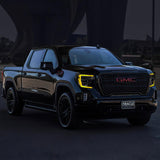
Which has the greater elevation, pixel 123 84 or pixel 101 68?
pixel 101 68

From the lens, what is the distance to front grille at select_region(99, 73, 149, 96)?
1006cm

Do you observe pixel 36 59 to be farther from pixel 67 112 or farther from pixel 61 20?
pixel 61 20

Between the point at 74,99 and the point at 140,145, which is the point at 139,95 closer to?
the point at 74,99

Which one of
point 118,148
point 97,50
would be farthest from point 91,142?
point 97,50

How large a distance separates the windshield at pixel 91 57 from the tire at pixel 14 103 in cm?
231

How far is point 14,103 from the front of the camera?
1300 cm

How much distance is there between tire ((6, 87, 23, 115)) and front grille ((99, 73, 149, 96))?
11.7 feet

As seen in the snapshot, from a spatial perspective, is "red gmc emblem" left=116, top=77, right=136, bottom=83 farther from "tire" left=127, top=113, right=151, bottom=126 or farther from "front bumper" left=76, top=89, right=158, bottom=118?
"tire" left=127, top=113, right=151, bottom=126

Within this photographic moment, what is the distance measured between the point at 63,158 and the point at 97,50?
16.5 feet

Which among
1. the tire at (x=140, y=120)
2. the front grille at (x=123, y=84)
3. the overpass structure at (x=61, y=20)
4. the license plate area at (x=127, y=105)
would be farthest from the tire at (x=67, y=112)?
the overpass structure at (x=61, y=20)

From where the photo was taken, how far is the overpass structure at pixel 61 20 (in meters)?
88.1

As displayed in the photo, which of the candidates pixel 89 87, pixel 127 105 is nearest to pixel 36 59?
pixel 89 87

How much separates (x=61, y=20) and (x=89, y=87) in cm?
11698

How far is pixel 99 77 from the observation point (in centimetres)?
1001
